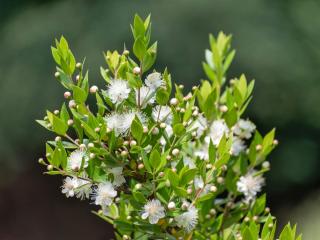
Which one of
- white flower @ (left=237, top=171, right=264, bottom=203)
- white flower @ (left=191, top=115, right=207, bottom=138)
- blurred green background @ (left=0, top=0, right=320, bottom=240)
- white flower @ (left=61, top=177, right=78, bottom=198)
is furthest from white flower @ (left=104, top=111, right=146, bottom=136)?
blurred green background @ (left=0, top=0, right=320, bottom=240)

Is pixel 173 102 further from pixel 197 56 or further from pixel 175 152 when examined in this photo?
pixel 197 56

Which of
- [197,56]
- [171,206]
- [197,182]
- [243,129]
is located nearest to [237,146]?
[243,129]

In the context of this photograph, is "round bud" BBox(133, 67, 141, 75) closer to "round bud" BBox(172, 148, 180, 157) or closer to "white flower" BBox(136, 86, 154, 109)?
"white flower" BBox(136, 86, 154, 109)

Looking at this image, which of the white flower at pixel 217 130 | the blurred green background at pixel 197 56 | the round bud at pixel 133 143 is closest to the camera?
the round bud at pixel 133 143

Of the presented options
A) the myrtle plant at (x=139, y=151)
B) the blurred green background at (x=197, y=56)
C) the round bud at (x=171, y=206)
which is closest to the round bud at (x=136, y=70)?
the myrtle plant at (x=139, y=151)

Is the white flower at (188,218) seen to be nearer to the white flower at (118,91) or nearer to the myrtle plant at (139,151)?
the myrtle plant at (139,151)

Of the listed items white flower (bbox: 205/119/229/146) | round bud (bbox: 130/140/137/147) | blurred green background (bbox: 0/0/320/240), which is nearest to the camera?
round bud (bbox: 130/140/137/147)

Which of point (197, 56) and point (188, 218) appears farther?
point (197, 56)
